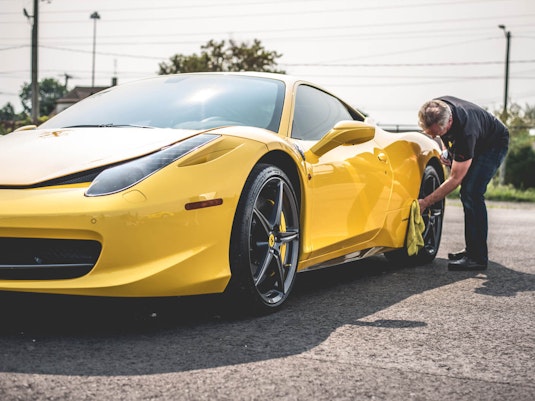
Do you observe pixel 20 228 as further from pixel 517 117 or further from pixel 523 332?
pixel 517 117

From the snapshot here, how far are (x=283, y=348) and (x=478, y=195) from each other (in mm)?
3360

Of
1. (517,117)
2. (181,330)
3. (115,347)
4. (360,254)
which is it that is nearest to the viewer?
(115,347)

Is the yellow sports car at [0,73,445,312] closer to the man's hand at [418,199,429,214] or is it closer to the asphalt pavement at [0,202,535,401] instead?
the asphalt pavement at [0,202,535,401]

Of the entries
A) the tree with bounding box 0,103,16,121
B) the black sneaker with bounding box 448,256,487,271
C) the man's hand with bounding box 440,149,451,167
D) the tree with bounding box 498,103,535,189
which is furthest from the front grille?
the tree with bounding box 0,103,16,121

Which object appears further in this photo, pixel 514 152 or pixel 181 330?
pixel 514 152

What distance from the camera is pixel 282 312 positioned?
4.09m

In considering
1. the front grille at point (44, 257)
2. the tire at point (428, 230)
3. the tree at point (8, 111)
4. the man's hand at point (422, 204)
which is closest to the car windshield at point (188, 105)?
the front grille at point (44, 257)

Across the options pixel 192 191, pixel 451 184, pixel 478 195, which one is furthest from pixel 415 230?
pixel 192 191

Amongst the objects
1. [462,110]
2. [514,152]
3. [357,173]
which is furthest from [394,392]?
[514,152]

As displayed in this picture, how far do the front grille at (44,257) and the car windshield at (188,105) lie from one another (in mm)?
1135

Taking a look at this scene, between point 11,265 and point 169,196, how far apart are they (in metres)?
0.72

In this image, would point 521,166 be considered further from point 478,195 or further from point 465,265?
point 465,265

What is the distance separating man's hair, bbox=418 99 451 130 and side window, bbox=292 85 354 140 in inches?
26.9

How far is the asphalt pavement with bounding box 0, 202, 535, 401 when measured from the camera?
2.72m
